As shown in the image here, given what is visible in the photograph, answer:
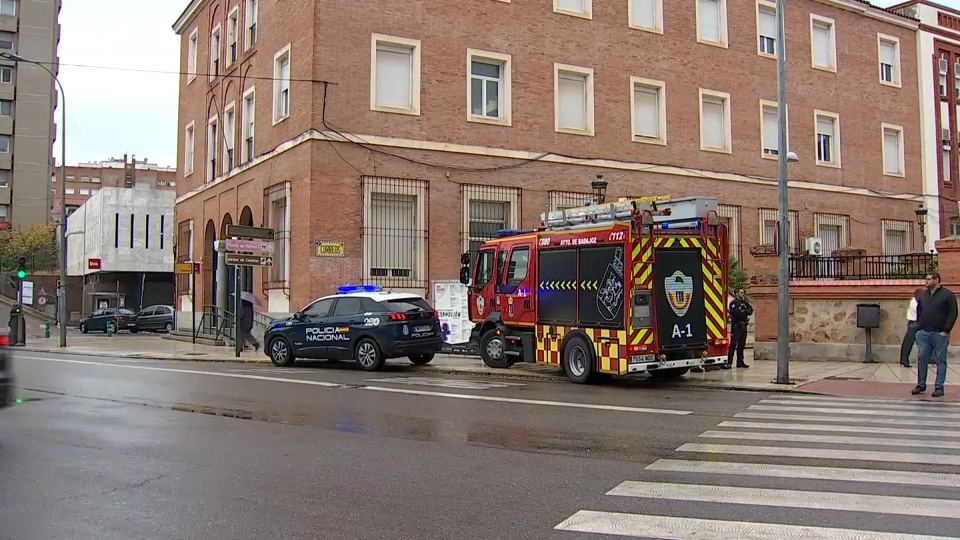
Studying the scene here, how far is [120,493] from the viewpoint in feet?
20.3

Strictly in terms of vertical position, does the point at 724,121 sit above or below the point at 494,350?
above

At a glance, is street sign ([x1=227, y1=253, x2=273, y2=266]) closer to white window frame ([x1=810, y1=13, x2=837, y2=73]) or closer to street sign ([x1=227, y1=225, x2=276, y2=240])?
street sign ([x1=227, y1=225, x2=276, y2=240])

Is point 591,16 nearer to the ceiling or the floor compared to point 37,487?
nearer to the ceiling

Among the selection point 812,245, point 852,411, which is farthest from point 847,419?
point 812,245

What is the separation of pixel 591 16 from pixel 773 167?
30.7ft

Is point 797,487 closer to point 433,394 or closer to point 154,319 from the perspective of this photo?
point 433,394

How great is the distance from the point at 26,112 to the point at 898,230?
66.6m

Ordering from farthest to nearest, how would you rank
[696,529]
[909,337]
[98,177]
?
[98,177], [909,337], [696,529]

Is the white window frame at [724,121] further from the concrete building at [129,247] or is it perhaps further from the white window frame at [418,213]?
the concrete building at [129,247]

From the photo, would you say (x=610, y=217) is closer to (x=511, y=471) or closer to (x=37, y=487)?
(x=511, y=471)

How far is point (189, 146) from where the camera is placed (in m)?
33.9

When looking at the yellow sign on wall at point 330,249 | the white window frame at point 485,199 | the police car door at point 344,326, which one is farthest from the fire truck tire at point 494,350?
the white window frame at point 485,199

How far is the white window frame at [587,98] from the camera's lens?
2509 cm

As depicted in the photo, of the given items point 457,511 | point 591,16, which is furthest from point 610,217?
point 591,16
